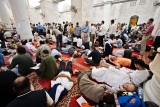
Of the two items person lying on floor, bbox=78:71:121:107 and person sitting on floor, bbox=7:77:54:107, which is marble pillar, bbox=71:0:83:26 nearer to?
person lying on floor, bbox=78:71:121:107

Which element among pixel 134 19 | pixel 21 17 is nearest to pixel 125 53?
pixel 21 17

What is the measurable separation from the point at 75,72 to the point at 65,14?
19.4 meters

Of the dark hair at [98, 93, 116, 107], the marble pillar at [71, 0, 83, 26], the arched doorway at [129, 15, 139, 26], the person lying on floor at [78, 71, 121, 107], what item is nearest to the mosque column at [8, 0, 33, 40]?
the marble pillar at [71, 0, 83, 26]

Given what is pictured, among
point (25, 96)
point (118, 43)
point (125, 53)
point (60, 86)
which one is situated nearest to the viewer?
point (25, 96)

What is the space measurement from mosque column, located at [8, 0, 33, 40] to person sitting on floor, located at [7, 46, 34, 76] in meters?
3.80

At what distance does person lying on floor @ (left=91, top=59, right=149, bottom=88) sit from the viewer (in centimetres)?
173

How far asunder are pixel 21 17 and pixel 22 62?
4.13m

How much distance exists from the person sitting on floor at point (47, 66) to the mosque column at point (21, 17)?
421cm

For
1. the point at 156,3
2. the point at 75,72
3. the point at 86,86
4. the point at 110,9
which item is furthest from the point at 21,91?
the point at 156,3

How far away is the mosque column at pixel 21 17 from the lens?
14.5 ft

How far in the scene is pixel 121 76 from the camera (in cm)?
203

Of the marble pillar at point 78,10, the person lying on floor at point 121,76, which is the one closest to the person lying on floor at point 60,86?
the person lying on floor at point 121,76

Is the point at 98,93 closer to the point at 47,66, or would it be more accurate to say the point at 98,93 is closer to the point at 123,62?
the point at 47,66

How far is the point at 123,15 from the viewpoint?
11242 mm
